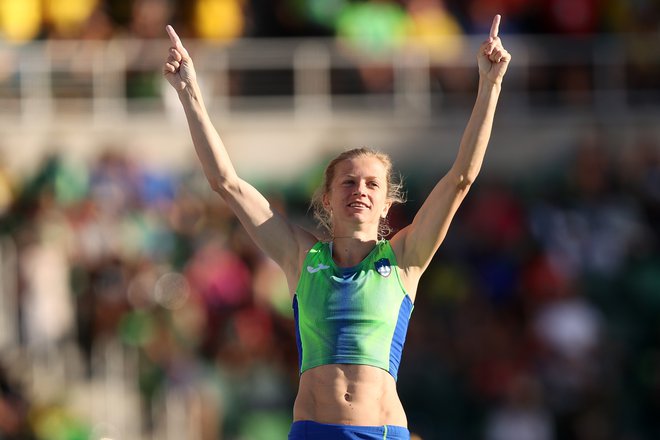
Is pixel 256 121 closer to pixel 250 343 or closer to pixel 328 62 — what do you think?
pixel 328 62

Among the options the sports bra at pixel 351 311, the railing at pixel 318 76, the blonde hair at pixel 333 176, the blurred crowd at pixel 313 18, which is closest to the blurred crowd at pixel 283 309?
the railing at pixel 318 76

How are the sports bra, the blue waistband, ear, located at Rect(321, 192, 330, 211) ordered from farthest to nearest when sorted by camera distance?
ear, located at Rect(321, 192, 330, 211) < the sports bra < the blue waistband

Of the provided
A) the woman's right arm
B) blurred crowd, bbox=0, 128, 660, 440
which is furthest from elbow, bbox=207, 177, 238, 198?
blurred crowd, bbox=0, 128, 660, 440

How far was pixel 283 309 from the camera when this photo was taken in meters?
12.7

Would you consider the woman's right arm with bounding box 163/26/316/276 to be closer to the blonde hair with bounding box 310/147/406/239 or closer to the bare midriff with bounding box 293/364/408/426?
the blonde hair with bounding box 310/147/406/239

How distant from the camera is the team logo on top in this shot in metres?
5.94

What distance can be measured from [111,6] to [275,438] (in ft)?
19.1

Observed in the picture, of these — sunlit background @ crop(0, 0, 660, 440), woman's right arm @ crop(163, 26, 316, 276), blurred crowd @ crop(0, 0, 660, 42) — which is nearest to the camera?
woman's right arm @ crop(163, 26, 316, 276)

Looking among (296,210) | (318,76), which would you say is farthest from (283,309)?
(318,76)

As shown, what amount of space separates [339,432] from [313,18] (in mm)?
10701

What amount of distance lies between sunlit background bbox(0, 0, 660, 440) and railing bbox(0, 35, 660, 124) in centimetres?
2

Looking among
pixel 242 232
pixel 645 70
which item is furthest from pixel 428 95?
pixel 242 232

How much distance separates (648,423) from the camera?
13023 millimetres

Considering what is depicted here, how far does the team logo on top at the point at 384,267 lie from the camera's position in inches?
234
